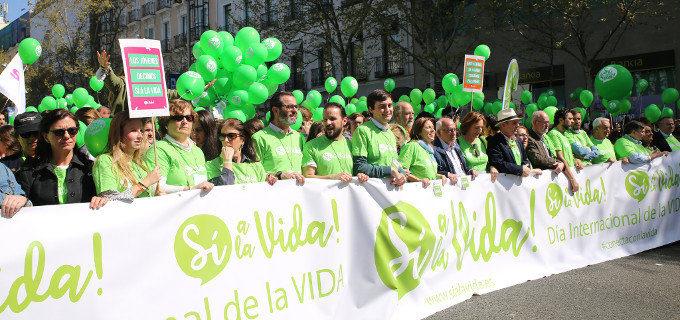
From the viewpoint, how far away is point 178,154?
4086 mm

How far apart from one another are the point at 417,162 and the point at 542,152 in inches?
75.8

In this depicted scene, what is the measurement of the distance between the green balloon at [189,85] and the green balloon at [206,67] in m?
0.71

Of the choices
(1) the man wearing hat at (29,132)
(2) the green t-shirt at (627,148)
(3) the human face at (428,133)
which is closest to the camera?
(1) the man wearing hat at (29,132)

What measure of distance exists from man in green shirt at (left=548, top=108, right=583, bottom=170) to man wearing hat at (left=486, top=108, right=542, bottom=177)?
60 cm

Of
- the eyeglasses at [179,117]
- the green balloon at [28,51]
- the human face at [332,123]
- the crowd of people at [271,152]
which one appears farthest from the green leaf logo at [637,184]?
the green balloon at [28,51]

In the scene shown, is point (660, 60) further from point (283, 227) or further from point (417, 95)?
point (283, 227)

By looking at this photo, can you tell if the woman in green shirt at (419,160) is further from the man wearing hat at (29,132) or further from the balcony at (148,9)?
the balcony at (148,9)

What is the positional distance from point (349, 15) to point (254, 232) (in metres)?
18.7

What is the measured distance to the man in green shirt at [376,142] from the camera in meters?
5.05

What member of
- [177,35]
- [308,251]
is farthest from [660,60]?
[177,35]

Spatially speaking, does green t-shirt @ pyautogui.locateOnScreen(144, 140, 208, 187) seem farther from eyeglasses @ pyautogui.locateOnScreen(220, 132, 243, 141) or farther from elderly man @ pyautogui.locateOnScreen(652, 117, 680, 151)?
elderly man @ pyautogui.locateOnScreen(652, 117, 680, 151)

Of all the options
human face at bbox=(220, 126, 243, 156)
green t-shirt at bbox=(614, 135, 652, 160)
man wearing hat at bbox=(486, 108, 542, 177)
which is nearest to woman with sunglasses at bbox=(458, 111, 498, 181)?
man wearing hat at bbox=(486, 108, 542, 177)

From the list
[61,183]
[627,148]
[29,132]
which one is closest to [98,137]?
[61,183]

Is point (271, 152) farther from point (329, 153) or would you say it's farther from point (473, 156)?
point (473, 156)
